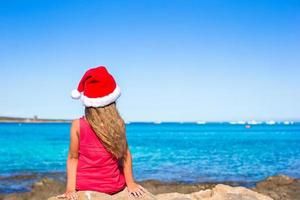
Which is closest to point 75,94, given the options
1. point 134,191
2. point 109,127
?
point 109,127

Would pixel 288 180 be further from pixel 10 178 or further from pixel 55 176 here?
pixel 10 178

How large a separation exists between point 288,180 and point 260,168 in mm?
11170

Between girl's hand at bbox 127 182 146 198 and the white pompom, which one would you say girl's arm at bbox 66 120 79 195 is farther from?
girl's hand at bbox 127 182 146 198

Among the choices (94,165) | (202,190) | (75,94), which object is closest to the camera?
(94,165)

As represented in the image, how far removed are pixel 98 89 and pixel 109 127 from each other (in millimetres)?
580

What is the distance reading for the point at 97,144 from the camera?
660 cm

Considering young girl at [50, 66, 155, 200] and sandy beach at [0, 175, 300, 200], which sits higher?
young girl at [50, 66, 155, 200]

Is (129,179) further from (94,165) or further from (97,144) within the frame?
(97,144)

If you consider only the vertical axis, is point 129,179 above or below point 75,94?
below

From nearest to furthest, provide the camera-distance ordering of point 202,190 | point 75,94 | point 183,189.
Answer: point 75,94 < point 202,190 < point 183,189

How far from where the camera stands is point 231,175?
1043 inches

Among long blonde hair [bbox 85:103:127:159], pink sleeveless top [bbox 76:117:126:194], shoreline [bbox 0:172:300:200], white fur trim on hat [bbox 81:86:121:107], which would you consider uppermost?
white fur trim on hat [bbox 81:86:121:107]

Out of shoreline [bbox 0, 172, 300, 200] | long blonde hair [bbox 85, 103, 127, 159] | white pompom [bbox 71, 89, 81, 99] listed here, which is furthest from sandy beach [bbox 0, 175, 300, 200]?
white pompom [bbox 71, 89, 81, 99]

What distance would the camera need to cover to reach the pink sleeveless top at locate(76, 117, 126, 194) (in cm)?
657
